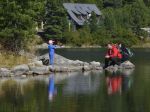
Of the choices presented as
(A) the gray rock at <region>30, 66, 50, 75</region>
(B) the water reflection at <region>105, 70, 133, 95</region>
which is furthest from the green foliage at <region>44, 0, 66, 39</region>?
(A) the gray rock at <region>30, 66, 50, 75</region>

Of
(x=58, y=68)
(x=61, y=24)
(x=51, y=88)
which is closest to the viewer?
(x=51, y=88)

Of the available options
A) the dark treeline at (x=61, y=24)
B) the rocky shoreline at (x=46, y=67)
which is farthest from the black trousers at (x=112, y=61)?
the dark treeline at (x=61, y=24)

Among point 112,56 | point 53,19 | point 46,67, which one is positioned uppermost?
point 53,19

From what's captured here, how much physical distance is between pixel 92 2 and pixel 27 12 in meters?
106

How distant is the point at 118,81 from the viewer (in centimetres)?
3111

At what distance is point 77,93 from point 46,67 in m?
10.9

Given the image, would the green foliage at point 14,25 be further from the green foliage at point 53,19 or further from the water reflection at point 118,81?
the green foliage at point 53,19

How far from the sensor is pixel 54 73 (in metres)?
35.9

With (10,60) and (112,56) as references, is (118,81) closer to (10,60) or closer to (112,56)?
(10,60)

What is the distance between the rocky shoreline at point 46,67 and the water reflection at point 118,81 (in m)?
2.19

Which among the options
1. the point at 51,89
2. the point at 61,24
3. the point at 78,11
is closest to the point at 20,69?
the point at 51,89

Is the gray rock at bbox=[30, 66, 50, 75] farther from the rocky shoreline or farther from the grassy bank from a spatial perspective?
the grassy bank

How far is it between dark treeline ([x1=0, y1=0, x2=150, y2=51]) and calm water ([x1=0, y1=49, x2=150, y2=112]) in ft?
18.5

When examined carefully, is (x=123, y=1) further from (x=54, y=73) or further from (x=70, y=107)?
(x=70, y=107)
